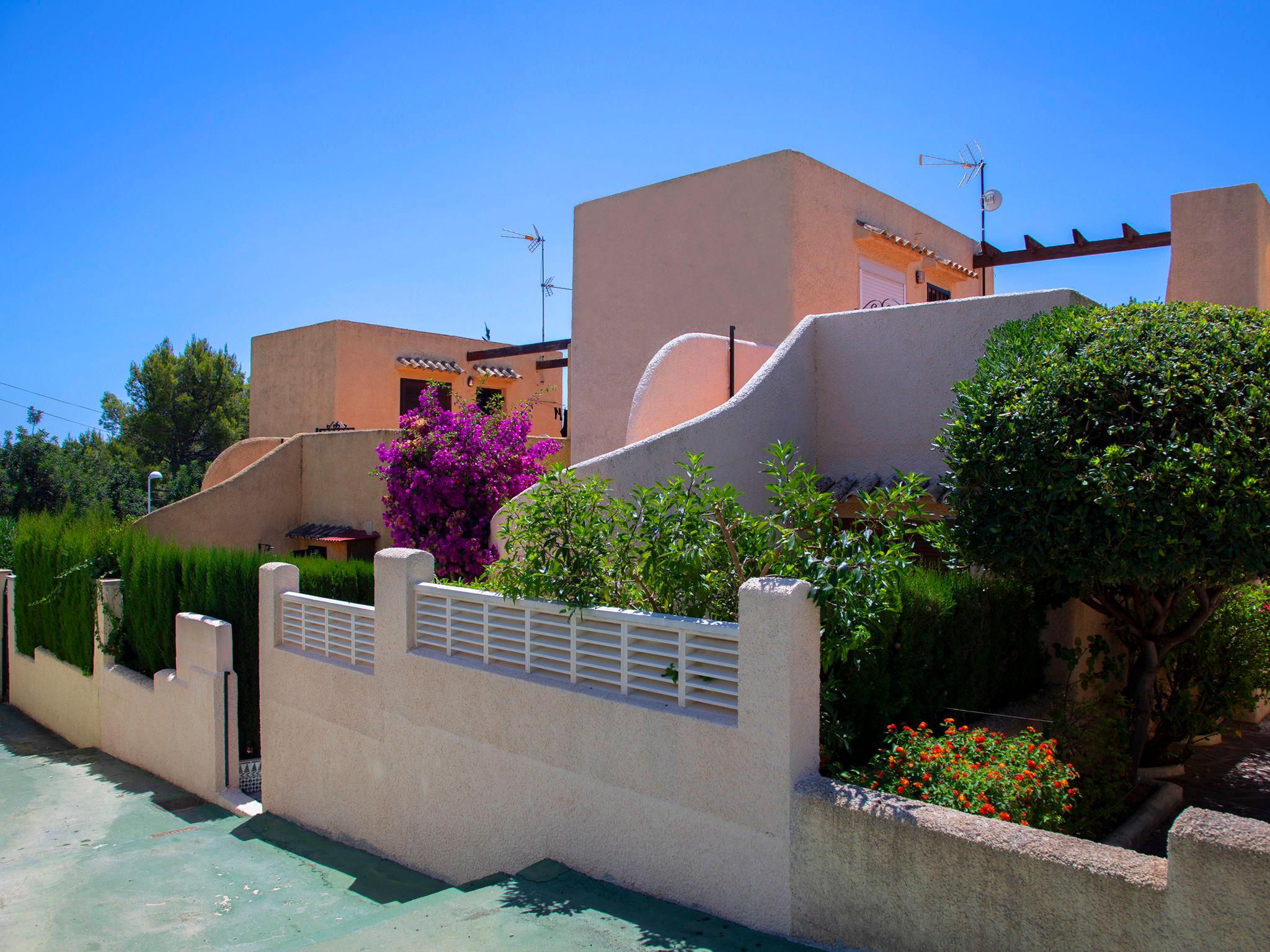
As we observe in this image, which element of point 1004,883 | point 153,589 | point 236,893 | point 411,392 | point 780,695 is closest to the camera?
point 1004,883

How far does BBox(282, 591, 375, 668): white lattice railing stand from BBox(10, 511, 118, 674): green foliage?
5474 millimetres

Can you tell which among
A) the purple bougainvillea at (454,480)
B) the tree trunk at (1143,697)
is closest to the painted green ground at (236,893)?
the purple bougainvillea at (454,480)

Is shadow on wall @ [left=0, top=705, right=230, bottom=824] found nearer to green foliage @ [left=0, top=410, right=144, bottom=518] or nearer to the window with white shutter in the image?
the window with white shutter

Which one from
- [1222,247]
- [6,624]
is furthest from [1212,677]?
[6,624]

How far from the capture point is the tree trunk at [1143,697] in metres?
6.92

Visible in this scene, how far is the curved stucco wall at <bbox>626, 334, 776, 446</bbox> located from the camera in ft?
34.0

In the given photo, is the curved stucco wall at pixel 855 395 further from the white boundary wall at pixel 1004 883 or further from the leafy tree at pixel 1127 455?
the white boundary wall at pixel 1004 883

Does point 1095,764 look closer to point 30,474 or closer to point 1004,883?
point 1004,883

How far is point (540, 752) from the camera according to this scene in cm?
614

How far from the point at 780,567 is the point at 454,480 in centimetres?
655

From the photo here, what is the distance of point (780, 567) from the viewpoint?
523 cm

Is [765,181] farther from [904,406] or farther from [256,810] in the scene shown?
[256,810]

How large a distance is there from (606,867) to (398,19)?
10492mm

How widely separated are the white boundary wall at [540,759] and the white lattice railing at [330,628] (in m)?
0.10
